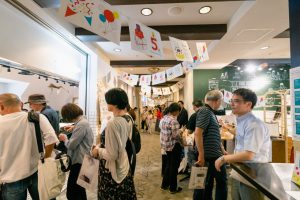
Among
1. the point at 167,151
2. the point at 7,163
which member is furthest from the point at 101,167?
the point at 167,151

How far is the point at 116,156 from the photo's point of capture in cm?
159

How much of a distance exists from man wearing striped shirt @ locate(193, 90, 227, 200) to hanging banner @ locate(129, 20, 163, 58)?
36.4 inches

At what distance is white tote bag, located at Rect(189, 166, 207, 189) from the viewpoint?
6.93ft

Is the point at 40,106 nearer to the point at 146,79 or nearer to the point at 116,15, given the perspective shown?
the point at 116,15

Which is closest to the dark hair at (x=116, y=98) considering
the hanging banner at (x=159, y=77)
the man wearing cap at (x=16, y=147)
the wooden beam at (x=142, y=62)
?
the man wearing cap at (x=16, y=147)

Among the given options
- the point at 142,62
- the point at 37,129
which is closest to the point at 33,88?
the point at 37,129

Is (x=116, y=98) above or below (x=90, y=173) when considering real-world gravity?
above

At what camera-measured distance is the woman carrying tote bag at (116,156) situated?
158cm

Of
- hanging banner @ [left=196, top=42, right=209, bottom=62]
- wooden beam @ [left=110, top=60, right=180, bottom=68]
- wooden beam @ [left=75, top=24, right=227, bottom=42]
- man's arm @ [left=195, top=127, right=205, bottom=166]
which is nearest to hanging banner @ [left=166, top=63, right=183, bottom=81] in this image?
wooden beam @ [left=110, top=60, right=180, bottom=68]

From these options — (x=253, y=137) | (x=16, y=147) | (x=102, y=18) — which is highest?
(x=102, y=18)

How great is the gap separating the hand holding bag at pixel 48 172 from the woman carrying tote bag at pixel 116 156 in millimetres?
410

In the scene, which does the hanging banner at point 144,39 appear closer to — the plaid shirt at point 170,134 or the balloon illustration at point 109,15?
the balloon illustration at point 109,15

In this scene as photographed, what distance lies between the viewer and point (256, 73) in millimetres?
6758

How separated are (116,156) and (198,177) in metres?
1.01
